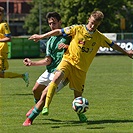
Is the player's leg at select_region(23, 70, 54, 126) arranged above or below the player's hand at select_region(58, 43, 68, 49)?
below

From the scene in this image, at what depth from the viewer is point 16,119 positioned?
418 inches

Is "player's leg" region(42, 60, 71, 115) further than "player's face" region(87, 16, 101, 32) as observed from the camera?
No

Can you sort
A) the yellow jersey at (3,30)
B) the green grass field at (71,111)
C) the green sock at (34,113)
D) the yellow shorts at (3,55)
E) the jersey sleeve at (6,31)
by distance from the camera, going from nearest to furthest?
the green grass field at (71,111) → the green sock at (34,113) → the jersey sleeve at (6,31) → the yellow jersey at (3,30) → the yellow shorts at (3,55)

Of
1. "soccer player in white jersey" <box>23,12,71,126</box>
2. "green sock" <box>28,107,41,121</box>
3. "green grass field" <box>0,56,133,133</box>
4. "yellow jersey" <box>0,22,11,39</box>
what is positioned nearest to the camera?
"green grass field" <box>0,56,133,133</box>

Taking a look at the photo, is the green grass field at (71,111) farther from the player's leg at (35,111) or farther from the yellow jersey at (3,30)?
the yellow jersey at (3,30)

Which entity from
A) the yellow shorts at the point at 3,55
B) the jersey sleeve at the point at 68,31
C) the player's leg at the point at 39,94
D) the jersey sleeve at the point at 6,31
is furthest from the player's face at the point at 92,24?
the yellow shorts at the point at 3,55

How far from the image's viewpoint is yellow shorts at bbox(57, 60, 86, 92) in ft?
32.3

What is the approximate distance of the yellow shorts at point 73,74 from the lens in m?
9.84

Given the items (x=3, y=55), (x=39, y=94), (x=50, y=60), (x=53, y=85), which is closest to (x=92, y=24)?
(x=50, y=60)

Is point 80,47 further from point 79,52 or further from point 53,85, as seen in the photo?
point 53,85

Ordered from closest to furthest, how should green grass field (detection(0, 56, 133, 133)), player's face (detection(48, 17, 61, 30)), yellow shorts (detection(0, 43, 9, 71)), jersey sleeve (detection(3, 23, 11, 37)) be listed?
green grass field (detection(0, 56, 133, 133))
player's face (detection(48, 17, 61, 30))
jersey sleeve (detection(3, 23, 11, 37))
yellow shorts (detection(0, 43, 9, 71))

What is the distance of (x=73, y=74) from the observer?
998cm

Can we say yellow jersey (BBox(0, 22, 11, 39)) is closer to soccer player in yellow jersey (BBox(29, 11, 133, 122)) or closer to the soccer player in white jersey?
the soccer player in white jersey

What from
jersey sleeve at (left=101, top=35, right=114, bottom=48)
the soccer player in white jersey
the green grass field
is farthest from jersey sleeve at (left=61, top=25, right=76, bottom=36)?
the green grass field
